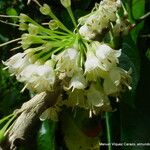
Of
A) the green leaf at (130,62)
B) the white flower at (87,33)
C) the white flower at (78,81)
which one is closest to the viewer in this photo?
the white flower at (78,81)

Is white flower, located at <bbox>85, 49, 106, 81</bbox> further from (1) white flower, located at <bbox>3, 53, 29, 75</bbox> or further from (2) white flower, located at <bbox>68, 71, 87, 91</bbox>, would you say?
(1) white flower, located at <bbox>3, 53, 29, 75</bbox>

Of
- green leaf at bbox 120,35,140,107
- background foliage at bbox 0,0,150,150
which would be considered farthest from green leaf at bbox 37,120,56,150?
green leaf at bbox 120,35,140,107

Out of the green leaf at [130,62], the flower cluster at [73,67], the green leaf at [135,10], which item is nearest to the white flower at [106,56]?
the flower cluster at [73,67]

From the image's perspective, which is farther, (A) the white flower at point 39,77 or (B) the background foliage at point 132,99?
(B) the background foliage at point 132,99

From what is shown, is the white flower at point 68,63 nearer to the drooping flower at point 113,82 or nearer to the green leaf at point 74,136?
the drooping flower at point 113,82

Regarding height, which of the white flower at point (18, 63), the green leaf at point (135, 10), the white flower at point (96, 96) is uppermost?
the white flower at point (18, 63)

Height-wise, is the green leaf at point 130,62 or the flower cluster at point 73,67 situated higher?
the flower cluster at point 73,67
